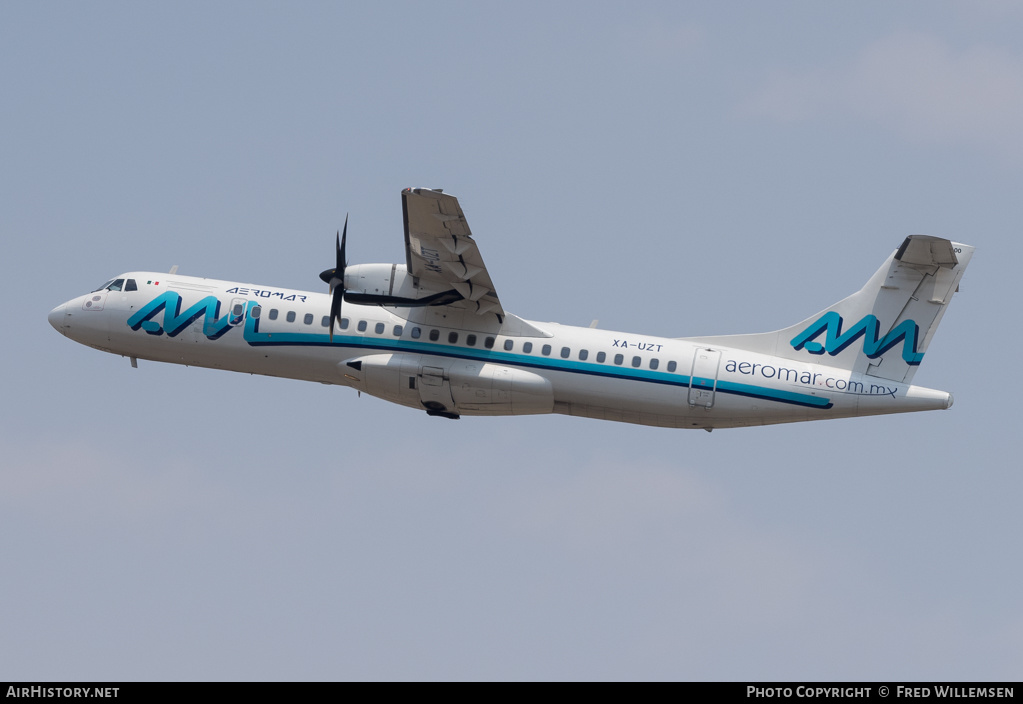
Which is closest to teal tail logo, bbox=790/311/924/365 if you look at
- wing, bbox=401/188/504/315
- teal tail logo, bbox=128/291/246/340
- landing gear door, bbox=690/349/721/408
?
landing gear door, bbox=690/349/721/408

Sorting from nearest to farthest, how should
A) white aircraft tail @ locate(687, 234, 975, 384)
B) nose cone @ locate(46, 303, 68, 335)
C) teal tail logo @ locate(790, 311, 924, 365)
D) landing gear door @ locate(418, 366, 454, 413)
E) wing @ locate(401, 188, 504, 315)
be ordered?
wing @ locate(401, 188, 504, 315) → white aircraft tail @ locate(687, 234, 975, 384) → teal tail logo @ locate(790, 311, 924, 365) → landing gear door @ locate(418, 366, 454, 413) → nose cone @ locate(46, 303, 68, 335)

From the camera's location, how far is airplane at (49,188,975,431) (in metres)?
31.7

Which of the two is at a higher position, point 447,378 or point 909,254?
point 909,254

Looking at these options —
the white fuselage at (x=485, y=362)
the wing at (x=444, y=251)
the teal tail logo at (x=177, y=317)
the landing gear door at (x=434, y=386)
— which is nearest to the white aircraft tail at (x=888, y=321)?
the white fuselage at (x=485, y=362)

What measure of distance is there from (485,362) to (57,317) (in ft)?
42.1

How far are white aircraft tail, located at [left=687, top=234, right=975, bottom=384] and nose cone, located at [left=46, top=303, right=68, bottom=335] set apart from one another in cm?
1800

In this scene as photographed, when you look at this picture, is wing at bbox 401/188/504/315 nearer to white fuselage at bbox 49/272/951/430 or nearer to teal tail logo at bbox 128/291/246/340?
white fuselage at bbox 49/272/951/430

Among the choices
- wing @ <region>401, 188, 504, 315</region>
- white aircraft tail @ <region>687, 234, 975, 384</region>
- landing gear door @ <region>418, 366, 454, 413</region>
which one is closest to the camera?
wing @ <region>401, 188, 504, 315</region>

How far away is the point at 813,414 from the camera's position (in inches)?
1252

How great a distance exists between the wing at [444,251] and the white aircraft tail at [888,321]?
5.99m
